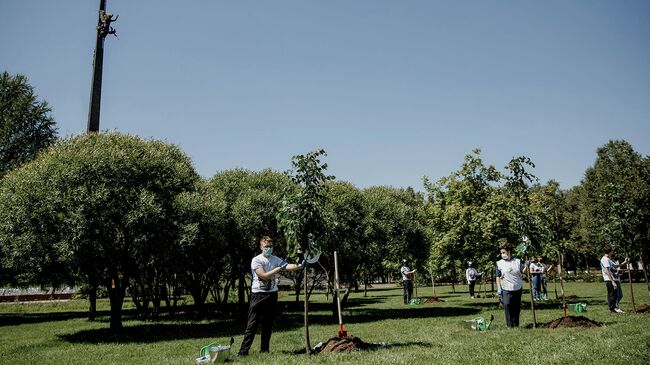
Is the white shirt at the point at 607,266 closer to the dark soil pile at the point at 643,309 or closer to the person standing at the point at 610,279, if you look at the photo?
the person standing at the point at 610,279

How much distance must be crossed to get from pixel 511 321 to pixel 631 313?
5.64 meters

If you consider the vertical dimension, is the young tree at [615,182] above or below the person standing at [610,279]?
above

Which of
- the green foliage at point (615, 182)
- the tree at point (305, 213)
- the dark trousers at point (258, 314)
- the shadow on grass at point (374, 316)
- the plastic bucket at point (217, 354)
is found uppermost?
the green foliage at point (615, 182)

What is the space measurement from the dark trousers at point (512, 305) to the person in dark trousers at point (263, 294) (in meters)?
7.35

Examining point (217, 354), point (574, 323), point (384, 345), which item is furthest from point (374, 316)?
point (217, 354)

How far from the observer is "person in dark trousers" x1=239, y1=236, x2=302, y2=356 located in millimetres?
10094

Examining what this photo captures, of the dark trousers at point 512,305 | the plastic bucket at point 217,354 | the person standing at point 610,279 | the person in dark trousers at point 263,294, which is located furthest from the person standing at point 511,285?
the plastic bucket at point 217,354

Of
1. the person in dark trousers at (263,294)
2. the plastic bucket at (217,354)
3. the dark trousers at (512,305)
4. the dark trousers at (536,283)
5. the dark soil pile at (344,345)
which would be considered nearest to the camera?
the plastic bucket at (217,354)

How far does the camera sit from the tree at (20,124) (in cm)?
3216

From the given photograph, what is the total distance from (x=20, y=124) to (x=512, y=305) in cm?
3615

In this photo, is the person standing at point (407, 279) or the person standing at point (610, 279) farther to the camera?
the person standing at point (407, 279)

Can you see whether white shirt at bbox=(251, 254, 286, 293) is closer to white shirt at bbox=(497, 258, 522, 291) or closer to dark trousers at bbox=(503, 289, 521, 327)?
white shirt at bbox=(497, 258, 522, 291)

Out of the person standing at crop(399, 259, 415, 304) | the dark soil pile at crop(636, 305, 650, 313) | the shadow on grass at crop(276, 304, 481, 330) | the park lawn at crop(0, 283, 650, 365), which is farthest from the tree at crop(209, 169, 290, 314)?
the dark soil pile at crop(636, 305, 650, 313)

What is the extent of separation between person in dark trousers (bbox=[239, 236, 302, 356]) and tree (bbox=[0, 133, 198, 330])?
9.04m
